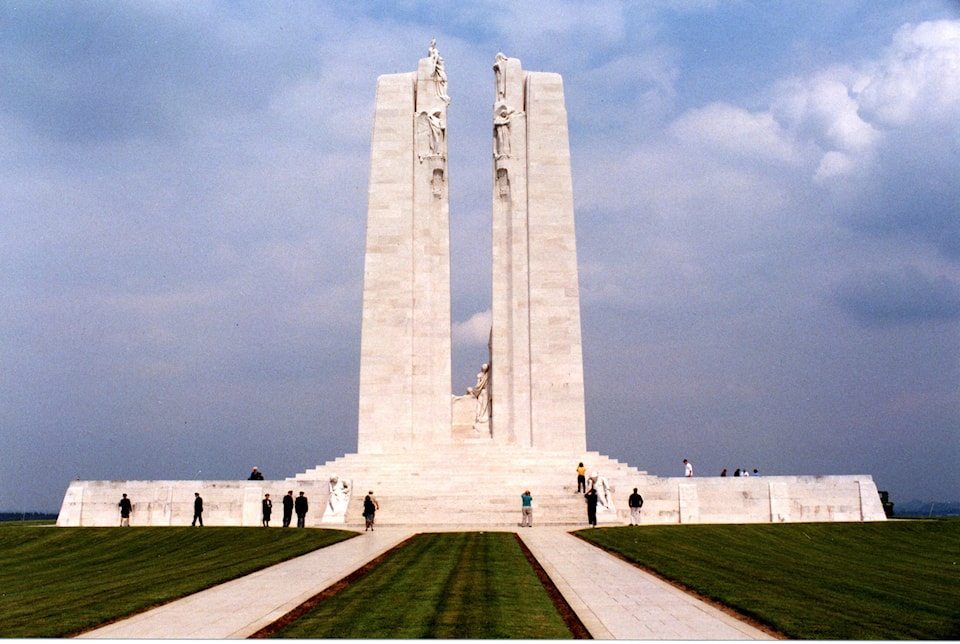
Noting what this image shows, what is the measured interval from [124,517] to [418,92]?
2048 cm

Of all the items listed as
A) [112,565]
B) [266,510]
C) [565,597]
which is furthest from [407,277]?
[565,597]

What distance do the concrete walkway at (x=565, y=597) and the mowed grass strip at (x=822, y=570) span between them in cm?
55

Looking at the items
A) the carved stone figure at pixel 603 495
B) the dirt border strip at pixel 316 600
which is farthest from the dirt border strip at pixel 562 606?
the carved stone figure at pixel 603 495

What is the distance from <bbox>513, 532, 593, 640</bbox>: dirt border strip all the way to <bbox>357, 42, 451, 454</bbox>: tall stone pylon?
20146 mm

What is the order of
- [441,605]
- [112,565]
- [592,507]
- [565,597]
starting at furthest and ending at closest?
[592,507] < [112,565] < [565,597] < [441,605]

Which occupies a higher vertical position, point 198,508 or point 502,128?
point 502,128

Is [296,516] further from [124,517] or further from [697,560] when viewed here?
[697,560]

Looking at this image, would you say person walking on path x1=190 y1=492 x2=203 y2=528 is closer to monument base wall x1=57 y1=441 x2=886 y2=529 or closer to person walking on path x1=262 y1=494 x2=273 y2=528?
monument base wall x1=57 y1=441 x2=886 y2=529

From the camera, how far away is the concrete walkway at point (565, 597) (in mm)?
8594

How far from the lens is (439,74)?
122 feet

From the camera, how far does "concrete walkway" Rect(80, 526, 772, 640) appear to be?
8.59 metres

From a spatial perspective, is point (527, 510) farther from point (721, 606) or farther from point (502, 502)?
point (721, 606)

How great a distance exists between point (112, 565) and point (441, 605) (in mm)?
9563

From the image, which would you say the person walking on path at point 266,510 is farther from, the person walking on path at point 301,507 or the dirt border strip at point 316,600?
the dirt border strip at point 316,600
